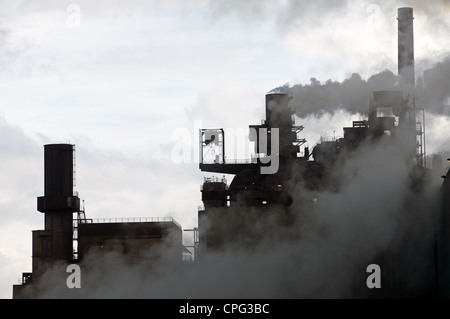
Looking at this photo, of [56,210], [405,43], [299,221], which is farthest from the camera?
[405,43]

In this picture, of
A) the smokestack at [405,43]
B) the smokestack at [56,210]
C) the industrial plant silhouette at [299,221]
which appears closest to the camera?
the industrial plant silhouette at [299,221]

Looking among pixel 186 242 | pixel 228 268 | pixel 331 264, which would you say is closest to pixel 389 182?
pixel 331 264

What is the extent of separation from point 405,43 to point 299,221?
24.3 m

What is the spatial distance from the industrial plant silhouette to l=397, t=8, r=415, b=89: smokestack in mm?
102

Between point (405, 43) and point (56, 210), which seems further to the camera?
point (405, 43)

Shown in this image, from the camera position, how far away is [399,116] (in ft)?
356

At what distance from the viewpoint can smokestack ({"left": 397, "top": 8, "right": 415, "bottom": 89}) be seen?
119 metres

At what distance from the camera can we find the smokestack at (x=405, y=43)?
119 m

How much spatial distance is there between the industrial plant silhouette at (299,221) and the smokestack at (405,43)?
0.33 feet

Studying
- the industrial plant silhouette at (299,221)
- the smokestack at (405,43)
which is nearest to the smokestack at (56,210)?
the industrial plant silhouette at (299,221)

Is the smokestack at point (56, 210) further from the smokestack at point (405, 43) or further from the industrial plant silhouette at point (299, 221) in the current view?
the smokestack at point (405, 43)

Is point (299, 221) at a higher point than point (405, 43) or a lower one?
lower

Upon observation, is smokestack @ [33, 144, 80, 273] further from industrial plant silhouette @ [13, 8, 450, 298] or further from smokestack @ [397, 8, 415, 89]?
smokestack @ [397, 8, 415, 89]

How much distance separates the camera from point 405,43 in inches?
4835
